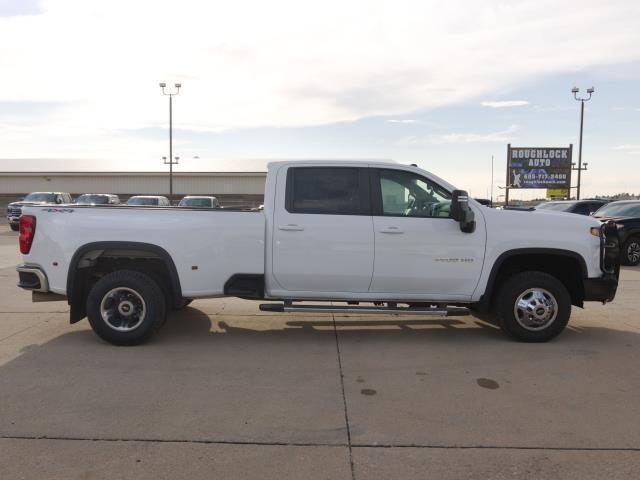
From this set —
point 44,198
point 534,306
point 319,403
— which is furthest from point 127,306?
point 44,198

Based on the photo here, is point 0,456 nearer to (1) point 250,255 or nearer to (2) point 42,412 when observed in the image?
(2) point 42,412

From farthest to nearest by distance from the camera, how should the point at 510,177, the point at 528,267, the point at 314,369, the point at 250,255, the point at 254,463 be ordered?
the point at 510,177 < the point at 528,267 < the point at 250,255 < the point at 314,369 < the point at 254,463

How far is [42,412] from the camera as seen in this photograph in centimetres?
375

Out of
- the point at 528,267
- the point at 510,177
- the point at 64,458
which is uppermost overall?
the point at 510,177

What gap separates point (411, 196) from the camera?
17.9 feet

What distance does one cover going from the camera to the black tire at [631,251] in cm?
1261

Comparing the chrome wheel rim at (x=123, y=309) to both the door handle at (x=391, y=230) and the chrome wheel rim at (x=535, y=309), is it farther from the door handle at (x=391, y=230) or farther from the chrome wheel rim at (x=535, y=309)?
the chrome wheel rim at (x=535, y=309)

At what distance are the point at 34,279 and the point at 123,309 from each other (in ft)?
3.21

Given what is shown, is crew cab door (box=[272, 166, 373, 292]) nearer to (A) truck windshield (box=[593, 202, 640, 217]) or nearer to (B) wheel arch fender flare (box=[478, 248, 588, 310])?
(B) wheel arch fender flare (box=[478, 248, 588, 310])

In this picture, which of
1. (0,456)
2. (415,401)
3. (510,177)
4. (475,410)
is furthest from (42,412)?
(510,177)

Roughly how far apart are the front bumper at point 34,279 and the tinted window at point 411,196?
144 inches

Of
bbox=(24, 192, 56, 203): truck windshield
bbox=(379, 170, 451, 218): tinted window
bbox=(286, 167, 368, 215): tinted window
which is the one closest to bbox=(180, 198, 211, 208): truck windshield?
bbox=(24, 192, 56, 203): truck windshield

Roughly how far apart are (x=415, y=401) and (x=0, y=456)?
288cm

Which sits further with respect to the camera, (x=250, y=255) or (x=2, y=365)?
(x=250, y=255)
